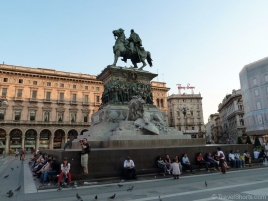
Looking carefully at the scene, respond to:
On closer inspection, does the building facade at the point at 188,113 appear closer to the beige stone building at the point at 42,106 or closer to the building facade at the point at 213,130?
the building facade at the point at 213,130

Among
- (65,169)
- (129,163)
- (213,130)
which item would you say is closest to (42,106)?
(65,169)

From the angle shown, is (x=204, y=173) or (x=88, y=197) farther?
(x=204, y=173)

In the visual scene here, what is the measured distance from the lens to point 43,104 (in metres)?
50.6

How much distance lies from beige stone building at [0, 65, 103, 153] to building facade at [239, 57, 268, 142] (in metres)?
36.5

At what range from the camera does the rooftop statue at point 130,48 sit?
14842 mm

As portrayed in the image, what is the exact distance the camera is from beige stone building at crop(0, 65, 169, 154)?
153 feet

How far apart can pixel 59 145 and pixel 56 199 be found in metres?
49.8

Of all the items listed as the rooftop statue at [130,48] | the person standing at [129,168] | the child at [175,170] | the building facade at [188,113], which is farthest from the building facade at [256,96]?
the building facade at [188,113]

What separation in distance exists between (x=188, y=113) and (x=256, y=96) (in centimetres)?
4229

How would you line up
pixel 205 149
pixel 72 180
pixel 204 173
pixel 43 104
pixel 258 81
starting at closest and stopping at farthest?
1. pixel 72 180
2. pixel 204 173
3. pixel 205 149
4. pixel 258 81
5. pixel 43 104

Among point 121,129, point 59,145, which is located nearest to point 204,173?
point 121,129

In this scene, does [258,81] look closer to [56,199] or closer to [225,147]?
[225,147]

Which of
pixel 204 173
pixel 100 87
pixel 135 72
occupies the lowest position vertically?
pixel 204 173

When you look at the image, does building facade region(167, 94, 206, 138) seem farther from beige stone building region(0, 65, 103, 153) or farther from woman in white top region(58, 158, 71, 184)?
woman in white top region(58, 158, 71, 184)
